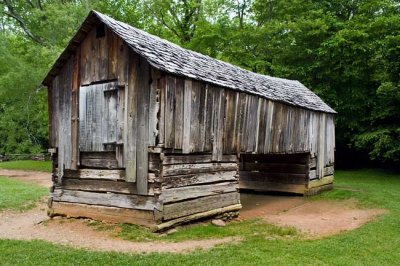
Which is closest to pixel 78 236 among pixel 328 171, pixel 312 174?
pixel 312 174

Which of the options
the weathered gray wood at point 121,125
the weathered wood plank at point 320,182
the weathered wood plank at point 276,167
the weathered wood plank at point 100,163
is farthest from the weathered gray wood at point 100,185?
the weathered wood plank at point 320,182

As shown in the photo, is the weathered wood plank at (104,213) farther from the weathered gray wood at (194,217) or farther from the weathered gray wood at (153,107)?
the weathered gray wood at (153,107)

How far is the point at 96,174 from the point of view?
11.0 meters

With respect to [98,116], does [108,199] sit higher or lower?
Result: lower

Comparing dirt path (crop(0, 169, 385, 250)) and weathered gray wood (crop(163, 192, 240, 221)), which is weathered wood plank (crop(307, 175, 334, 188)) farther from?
weathered gray wood (crop(163, 192, 240, 221))

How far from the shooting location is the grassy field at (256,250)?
7828 millimetres

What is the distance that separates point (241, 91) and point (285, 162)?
670 cm

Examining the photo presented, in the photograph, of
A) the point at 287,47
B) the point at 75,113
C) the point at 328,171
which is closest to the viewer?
the point at 75,113

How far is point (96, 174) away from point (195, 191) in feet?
8.90

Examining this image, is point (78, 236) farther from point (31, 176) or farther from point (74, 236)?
point (31, 176)

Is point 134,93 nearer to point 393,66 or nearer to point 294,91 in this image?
point 294,91

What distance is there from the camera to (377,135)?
75.4ft

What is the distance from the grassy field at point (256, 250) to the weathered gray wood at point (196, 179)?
1199 mm

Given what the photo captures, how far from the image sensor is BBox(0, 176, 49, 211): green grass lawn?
14.3 metres
